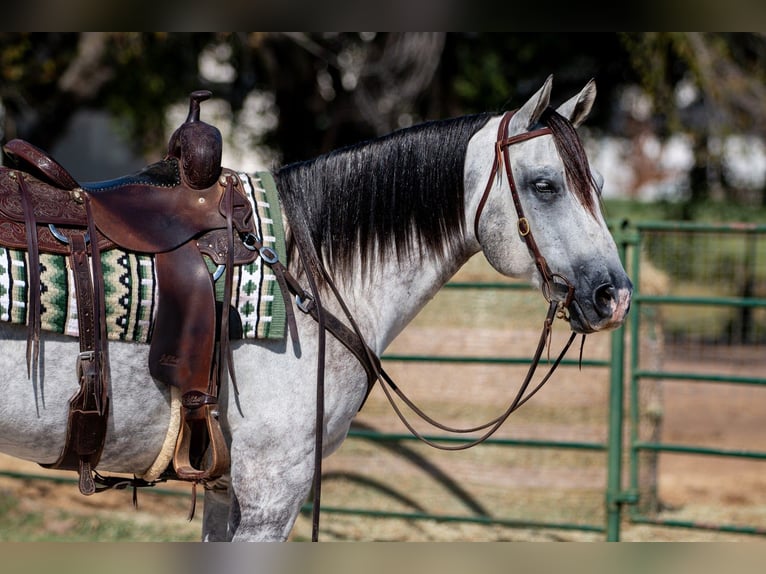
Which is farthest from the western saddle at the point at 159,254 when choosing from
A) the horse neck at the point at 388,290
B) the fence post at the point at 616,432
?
the fence post at the point at 616,432

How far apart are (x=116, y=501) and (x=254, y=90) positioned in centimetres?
690

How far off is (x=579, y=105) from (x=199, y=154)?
3.61ft

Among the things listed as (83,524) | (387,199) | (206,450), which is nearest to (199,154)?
(387,199)

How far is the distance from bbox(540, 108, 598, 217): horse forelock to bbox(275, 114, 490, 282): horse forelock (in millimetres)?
263

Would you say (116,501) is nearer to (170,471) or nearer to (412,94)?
(170,471)

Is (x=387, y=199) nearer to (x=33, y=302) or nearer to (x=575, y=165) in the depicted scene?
(x=575, y=165)

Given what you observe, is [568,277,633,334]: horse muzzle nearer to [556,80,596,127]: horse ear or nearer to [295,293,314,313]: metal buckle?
[556,80,596,127]: horse ear

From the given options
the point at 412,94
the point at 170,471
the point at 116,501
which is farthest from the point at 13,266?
the point at 412,94

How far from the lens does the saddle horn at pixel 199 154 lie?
240 centimetres

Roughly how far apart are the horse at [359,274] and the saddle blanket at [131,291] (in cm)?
5

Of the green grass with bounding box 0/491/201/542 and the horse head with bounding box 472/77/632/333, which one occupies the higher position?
the horse head with bounding box 472/77/632/333

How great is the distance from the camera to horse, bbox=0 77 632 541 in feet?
7.62

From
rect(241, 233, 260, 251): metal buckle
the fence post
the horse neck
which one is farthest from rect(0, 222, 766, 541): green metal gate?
rect(241, 233, 260, 251): metal buckle
